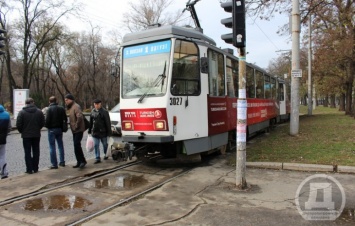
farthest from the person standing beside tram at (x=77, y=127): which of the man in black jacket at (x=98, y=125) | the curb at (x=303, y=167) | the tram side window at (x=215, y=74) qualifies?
the curb at (x=303, y=167)

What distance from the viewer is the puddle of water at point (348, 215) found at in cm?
496

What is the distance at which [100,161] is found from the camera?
960 cm

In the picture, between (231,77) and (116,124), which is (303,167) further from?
(116,124)

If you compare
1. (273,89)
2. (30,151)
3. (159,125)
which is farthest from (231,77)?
(273,89)

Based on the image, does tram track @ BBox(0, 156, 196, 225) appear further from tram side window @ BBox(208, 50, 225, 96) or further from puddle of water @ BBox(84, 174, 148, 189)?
tram side window @ BBox(208, 50, 225, 96)

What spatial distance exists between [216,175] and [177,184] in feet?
3.91

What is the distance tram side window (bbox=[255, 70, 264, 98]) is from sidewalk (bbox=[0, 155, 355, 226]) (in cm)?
719

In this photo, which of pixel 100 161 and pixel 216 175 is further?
pixel 100 161

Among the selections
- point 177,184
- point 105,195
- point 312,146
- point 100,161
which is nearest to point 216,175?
point 177,184

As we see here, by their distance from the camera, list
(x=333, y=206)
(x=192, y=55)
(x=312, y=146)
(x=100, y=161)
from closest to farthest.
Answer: (x=333, y=206) < (x=192, y=55) < (x=100, y=161) < (x=312, y=146)

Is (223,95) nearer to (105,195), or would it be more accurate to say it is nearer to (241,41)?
(241,41)

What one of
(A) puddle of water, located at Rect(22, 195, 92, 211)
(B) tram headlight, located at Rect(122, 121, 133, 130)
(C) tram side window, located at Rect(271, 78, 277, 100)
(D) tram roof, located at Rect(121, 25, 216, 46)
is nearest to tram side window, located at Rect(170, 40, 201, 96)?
(D) tram roof, located at Rect(121, 25, 216, 46)

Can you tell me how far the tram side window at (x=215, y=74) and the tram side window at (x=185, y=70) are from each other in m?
0.70

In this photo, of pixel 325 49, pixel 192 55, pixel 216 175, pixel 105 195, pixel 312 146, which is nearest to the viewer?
pixel 105 195
